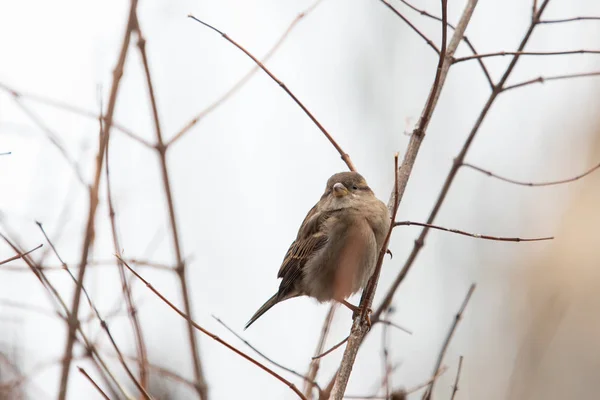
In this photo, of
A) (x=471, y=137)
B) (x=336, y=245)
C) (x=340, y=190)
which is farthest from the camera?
(x=336, y=245)

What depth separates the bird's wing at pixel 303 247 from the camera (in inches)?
212

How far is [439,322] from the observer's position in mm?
8570

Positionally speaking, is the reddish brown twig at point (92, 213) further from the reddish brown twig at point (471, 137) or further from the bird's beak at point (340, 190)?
the bird's beak at point (340, 190)

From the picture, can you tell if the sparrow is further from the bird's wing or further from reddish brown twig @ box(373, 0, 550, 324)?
reddish brown twig @ box(373, 0, 550, 324)

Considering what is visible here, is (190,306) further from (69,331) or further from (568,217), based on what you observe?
(568,217)

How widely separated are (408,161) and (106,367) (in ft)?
5.88

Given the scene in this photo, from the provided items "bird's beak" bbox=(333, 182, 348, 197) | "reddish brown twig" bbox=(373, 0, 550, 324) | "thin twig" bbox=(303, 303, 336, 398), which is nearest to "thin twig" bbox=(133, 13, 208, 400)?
"thin twig" bbox=(303, 303, 336, 398)

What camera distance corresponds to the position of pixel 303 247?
18.0 ft

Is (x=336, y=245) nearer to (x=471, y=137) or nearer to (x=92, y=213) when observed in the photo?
(x=471, y=137)

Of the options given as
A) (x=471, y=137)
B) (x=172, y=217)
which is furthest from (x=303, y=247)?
(x=172, y=217)

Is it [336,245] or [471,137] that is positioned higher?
[336,245]

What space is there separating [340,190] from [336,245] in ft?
1.35

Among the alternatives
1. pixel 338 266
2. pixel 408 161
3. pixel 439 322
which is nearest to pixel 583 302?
pixel 439 322

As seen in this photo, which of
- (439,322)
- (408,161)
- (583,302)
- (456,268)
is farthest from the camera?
(583,302)
